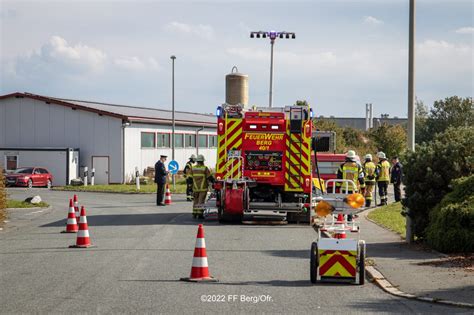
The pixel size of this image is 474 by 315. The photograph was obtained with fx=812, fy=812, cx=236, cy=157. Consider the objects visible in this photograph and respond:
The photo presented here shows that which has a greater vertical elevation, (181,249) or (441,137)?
(441,137)

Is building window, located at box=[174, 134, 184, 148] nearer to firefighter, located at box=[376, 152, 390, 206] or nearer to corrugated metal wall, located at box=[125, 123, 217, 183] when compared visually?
corrugated metal wall, located at box=[125, 123, 217, 183]

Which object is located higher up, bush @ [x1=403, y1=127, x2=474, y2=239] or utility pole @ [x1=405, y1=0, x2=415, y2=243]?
utility pole @ [x1=405, y1=0, x2=415, y2=243]

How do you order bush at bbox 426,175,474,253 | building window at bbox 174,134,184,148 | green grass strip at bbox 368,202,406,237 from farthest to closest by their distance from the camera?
building window at bbox 174,134,184,148
green grass strip at bbox 368,202,406,237
bush at bbox 426,175,474,253

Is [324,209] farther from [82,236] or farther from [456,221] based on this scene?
[82,236]

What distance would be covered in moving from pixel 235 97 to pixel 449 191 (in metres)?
18.5

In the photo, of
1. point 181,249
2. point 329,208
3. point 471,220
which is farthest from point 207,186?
point 329,208

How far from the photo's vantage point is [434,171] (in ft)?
51.5

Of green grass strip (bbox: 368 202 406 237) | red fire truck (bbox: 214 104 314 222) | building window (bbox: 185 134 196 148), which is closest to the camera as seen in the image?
green grass strip (bbox: 368 202 406 237)

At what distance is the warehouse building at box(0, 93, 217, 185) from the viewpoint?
51.2 meters

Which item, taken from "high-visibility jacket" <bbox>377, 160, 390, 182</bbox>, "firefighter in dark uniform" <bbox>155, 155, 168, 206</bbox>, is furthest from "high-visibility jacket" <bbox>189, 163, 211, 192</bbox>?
"high-visibility jacket" <bbox>377, 160, 390, 182</bbox>

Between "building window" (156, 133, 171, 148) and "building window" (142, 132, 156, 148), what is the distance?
2.54ft

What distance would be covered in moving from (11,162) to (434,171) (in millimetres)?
41406

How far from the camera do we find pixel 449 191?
15578mm

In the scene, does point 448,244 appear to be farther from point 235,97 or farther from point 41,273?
point 235,97
